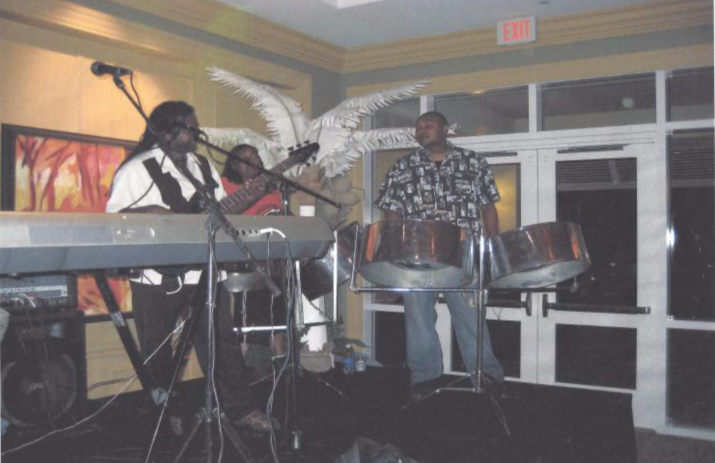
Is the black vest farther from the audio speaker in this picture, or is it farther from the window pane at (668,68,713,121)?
the window pane at (668,68,713,121)

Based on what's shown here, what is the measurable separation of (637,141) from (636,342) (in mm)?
1072

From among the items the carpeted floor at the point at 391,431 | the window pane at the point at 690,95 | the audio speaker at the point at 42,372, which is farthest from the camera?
the window pane at the point at 690,95

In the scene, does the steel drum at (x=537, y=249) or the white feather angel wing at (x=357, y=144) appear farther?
the white feather angel wing at (x=357, y=144)

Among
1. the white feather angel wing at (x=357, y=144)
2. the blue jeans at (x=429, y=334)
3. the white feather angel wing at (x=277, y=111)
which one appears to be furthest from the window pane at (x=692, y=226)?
the white feather angel wing at (x=277, y=111)

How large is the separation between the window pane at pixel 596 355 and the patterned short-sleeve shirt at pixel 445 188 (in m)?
1.20

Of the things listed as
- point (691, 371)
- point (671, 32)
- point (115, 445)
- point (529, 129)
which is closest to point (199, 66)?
point (529, 129)

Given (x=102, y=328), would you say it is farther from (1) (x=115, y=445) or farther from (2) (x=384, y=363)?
(2) (x=384, y=363)

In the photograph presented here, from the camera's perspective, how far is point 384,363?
181 inches

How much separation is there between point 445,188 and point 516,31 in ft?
4.47

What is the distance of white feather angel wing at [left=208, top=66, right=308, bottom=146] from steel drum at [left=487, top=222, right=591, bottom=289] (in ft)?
5.99

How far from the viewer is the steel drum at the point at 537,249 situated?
2.38m

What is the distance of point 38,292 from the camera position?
2727mm

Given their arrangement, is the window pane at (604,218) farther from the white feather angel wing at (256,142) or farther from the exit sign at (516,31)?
the white feather angel wing at (256,142)

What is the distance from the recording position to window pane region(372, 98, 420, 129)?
4551 mm
